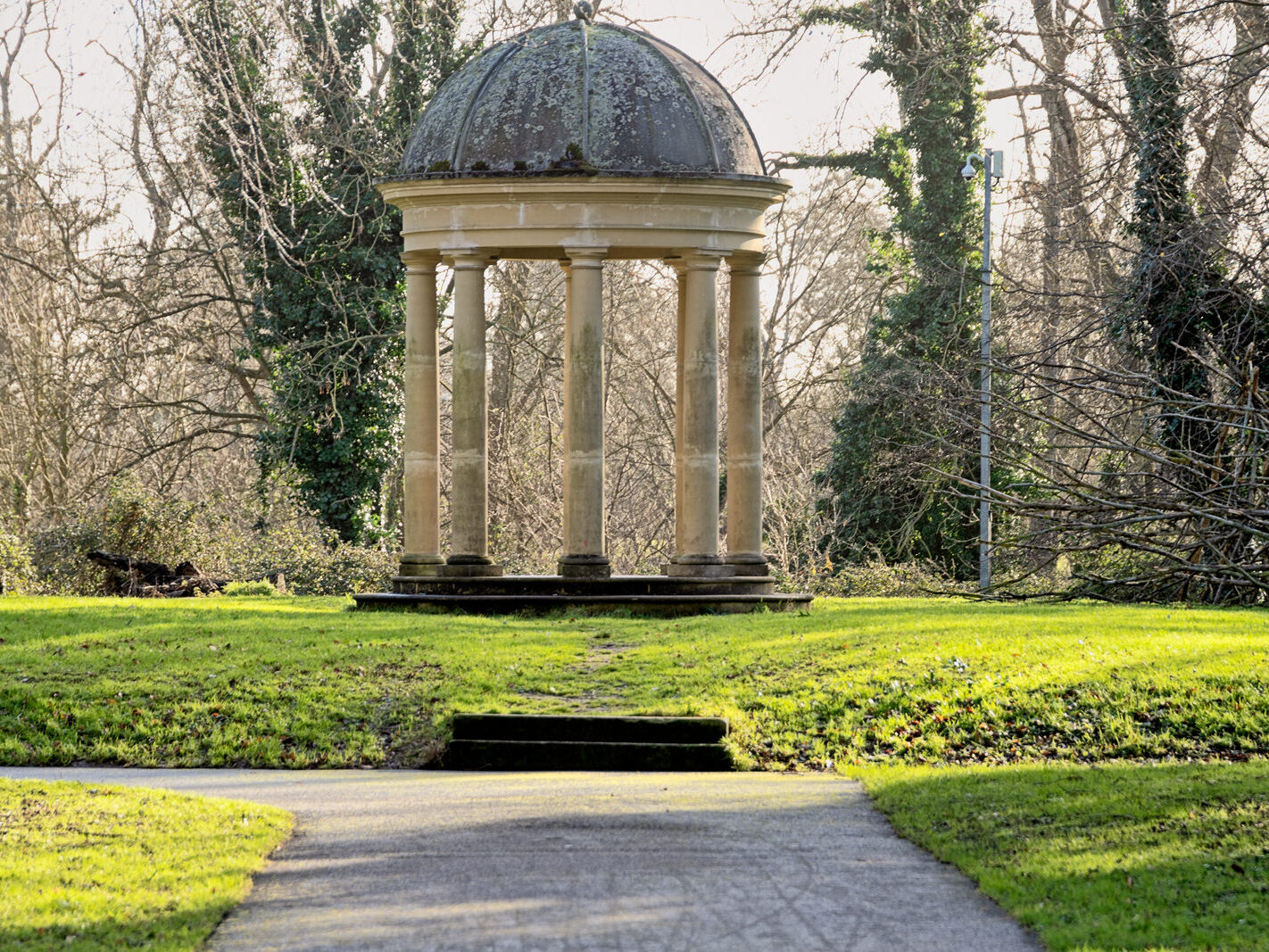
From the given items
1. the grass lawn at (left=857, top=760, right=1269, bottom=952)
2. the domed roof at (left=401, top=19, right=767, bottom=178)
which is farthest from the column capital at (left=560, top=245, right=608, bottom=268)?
the grass lawn at (left=857, top=760, right=1269, bottom=952)

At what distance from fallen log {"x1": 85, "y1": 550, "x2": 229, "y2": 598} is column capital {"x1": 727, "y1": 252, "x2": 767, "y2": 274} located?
946 centimetres

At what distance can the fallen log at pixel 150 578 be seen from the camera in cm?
2494

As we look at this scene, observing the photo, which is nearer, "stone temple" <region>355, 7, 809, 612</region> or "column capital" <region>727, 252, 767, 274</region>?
"stone temple" <region>355, 7, 809, 612</region>

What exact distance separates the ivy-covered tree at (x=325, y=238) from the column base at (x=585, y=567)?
8100mm

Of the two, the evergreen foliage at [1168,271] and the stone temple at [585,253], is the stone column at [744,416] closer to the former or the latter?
the stone temple at [585,253]

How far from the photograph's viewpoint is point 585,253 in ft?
70.8

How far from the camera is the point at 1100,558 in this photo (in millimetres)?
24172

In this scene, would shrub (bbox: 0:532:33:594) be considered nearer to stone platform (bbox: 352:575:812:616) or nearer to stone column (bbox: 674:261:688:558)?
stone platform (bbox: 352:575:812:616)

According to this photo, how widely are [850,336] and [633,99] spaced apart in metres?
21.0

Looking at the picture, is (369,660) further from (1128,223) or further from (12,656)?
(1128,223)

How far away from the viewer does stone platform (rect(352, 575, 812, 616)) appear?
21.2 m

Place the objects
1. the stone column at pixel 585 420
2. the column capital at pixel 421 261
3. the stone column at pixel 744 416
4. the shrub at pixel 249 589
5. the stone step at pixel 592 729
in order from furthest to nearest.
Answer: the shrub at pixel 249 589, the column capital at pixel 421 261, the stone column at pixel 744 416, the stone column at pixel 585 420, the stone step at pixel 592 729

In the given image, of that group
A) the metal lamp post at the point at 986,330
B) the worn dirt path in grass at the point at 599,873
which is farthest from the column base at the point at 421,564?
the worn dirt path in grass at the point at 599,873

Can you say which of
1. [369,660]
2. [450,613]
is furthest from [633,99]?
[369,660]
